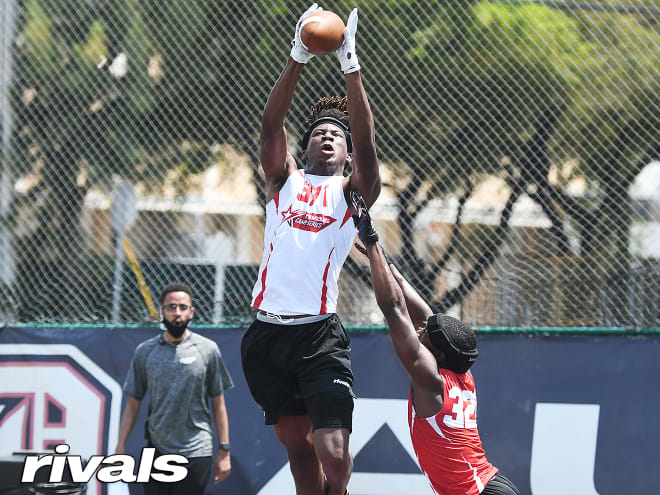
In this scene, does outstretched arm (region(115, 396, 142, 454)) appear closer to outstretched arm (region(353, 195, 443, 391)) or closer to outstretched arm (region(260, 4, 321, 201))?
outstretched arm (region(260, 4, 321, 201))

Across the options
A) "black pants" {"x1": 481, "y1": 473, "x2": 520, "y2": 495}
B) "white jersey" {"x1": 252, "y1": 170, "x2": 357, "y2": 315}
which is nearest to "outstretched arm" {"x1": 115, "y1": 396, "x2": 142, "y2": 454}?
"white jersey" {"x1": 252, "y1": 170, "x2": 357, "y2": 315}

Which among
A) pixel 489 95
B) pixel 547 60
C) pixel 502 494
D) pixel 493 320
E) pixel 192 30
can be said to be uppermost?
pixel 192 30

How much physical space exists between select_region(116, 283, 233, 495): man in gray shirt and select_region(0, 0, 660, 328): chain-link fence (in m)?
0.60

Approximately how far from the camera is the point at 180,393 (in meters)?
5.21

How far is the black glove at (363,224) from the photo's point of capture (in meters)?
3.27

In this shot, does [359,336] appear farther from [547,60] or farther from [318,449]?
[547,60]

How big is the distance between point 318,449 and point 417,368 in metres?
0.60

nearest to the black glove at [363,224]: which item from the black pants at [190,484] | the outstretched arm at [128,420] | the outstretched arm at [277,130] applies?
the outstretched arm at [277,130]

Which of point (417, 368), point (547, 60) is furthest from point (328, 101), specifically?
point (547, 60)

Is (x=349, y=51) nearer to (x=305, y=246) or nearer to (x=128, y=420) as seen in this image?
(x=305, y=246)

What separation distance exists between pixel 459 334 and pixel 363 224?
36.0 inches

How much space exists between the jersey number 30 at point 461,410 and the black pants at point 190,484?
7.16 feet

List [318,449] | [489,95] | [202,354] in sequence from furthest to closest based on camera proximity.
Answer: [489,95]
[202,354]
[318,449]

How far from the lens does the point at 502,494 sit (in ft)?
11.9
